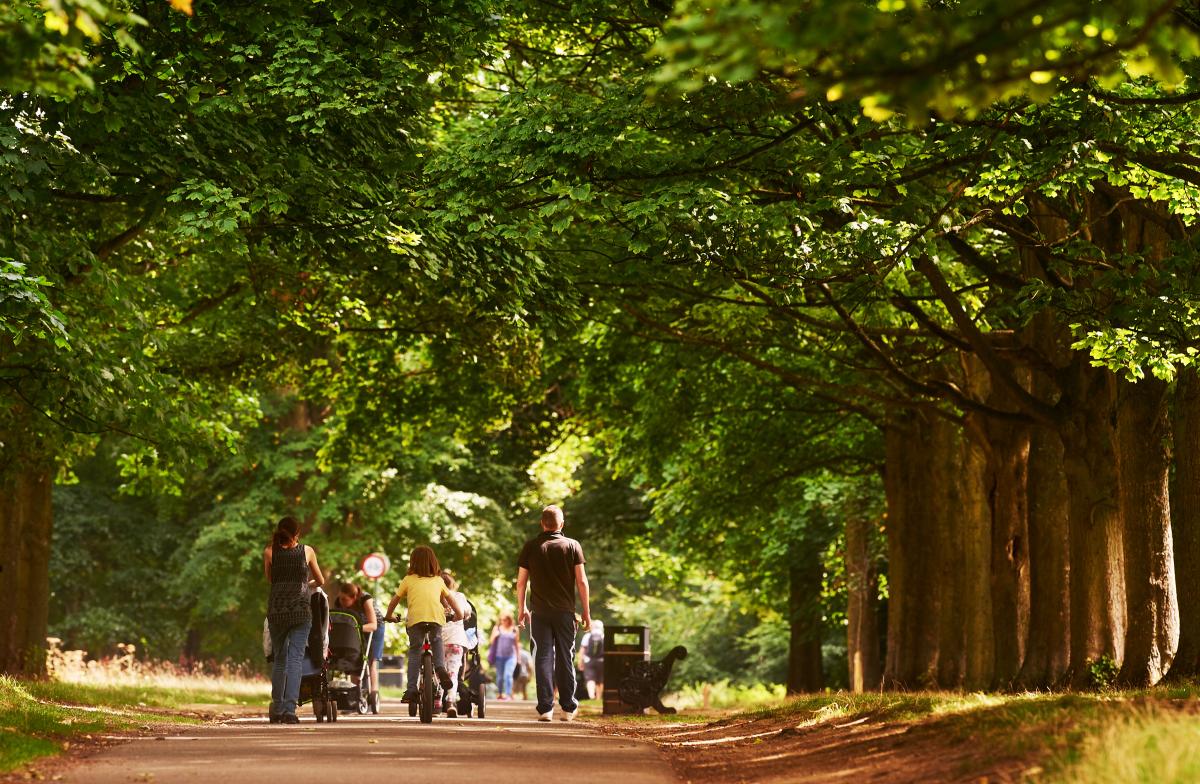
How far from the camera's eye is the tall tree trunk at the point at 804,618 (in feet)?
107

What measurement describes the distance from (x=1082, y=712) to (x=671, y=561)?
26003 millimetres

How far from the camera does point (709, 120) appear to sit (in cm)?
1482

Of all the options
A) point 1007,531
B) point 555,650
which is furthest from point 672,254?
point 1007,531

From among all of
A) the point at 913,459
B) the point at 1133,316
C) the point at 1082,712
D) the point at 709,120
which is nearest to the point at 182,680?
the point at 913,459

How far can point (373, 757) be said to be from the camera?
10.5 meters

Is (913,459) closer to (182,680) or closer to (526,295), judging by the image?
(526,295)

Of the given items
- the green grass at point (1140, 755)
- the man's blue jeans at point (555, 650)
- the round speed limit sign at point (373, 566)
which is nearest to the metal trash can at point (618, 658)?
the man's blue jeans at point (555, 650)

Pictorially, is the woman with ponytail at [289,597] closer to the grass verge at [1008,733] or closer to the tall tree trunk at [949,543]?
the grass verge at [1008,733]

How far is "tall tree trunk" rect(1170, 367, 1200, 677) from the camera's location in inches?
534

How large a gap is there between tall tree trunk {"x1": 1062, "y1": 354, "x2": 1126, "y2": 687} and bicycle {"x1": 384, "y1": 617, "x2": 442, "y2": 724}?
5921 millimetres

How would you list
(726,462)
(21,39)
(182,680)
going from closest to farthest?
(21,39) < (726,462) < (182,680)

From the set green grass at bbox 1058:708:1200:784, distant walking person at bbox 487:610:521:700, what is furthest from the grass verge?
distant walking person at bbox 487:610:521:700

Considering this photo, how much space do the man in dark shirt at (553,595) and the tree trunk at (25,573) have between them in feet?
26.6

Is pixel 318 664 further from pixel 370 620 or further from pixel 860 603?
pixel 860 603
